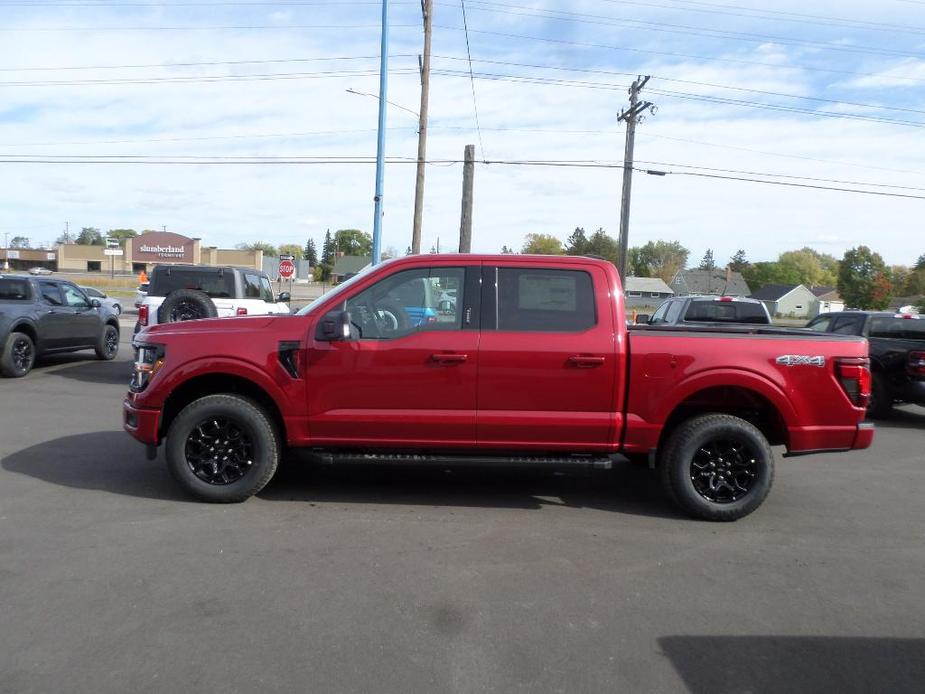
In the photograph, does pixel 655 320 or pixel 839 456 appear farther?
pixel 655 320

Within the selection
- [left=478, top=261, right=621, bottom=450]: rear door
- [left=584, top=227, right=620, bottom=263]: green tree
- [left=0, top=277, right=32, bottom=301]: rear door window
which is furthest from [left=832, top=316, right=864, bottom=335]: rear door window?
[left=584, top=227, right=620, bottom=263]: green tree

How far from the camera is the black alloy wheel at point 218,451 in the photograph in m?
5.84

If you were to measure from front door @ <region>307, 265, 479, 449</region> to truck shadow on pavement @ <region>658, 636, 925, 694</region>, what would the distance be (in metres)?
2.41

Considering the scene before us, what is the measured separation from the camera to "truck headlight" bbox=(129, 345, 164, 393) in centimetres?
587

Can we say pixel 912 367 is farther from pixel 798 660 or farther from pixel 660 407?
pixel 798 660

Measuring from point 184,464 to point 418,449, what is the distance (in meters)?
1.78

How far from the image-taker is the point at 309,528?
5406 mm

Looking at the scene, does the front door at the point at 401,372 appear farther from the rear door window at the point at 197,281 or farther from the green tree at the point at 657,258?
the green tree at the point at 657,258

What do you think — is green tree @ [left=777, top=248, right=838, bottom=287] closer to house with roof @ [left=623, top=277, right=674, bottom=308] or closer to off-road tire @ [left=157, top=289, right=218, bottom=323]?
house with roof @ [left=623, top=277, right=674, bottom=308]

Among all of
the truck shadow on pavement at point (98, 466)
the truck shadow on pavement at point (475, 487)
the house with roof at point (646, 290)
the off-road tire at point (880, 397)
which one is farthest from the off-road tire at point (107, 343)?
the house with roof at point (646, 290)

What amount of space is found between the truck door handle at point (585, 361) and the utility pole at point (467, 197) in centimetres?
1661

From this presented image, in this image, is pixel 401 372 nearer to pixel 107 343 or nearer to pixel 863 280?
pixel 107 343

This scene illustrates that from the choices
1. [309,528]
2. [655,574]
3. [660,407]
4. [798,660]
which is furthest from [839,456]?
[309,528]

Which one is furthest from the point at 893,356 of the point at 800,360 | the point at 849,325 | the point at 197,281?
the point at 197,281
